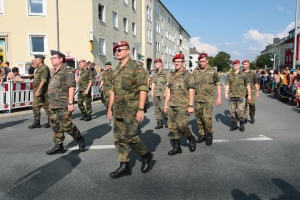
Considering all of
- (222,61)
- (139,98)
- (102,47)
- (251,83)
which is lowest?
(139,98)

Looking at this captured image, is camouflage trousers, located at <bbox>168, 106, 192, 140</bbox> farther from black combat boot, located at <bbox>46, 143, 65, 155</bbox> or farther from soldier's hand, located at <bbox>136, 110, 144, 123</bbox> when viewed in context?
black combat boot, located at <bbox>46, 143, 65, 155</bbox>

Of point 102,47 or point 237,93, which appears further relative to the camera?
point 102,47

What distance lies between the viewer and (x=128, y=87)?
3.70m

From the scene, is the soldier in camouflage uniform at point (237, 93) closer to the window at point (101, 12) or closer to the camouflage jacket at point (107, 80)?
the camouflage jacket at point (107, 80)

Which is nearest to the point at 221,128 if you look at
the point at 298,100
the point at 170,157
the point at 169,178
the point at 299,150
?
the point at 299,150

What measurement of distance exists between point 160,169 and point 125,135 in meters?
0.88

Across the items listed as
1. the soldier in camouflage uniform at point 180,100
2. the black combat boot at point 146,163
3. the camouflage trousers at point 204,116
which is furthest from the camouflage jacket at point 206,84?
the black combat boot at point 146,163

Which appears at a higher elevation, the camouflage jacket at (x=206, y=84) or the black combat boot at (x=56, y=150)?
the camouflage jacket at (x=206, y=84)

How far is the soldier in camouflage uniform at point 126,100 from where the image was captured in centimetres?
369

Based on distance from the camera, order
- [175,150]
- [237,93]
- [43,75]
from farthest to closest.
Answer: [237,93], [43,75], [175,150]

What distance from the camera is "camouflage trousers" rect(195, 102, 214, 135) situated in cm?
558

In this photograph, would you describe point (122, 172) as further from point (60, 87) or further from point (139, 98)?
point (60, 87)

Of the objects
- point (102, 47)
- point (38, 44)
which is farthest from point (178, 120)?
point (102, 47)

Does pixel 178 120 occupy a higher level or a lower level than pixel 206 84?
lower
